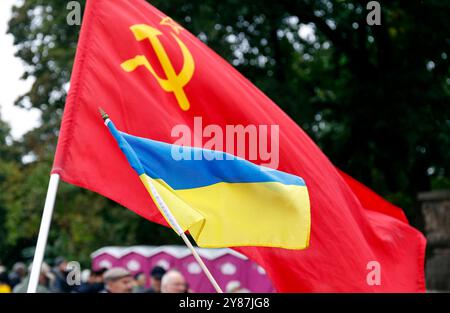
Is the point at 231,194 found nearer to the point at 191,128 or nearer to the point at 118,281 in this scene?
the point at 191,128

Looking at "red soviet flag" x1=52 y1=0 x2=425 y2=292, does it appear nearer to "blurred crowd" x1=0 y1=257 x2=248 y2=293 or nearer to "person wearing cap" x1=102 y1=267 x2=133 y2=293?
"blurred crowd" x1=0 y1=257 x2=248 y2=293

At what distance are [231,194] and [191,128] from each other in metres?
1.06

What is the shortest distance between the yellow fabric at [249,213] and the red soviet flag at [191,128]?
0.47 meters

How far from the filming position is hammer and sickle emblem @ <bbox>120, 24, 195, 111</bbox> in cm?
620

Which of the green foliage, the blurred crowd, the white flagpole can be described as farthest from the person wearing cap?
the green foliage

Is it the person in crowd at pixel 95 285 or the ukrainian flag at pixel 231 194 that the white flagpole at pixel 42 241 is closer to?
the ukrainian flag at pixel 231 194

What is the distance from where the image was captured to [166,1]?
14945mm

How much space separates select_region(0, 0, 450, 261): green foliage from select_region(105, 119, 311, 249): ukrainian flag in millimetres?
9977

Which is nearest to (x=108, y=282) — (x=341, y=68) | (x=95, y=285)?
(x=95, y=285)

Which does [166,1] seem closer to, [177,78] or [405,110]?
[405,110]

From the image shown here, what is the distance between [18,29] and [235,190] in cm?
1359

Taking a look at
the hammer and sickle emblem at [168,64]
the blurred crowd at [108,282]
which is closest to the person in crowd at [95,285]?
the blurred crowd at [108,282]

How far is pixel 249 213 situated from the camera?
5211 mm
